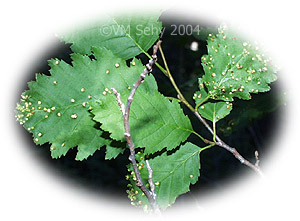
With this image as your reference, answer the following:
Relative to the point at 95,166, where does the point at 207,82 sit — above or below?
above

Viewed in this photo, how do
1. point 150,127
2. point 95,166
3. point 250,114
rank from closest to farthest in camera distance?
point 150,127 < point 250,114 < point 95,166

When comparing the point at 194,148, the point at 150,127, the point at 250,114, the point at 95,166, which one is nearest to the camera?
the point at 150,127

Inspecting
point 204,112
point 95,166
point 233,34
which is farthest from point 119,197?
point 233,34

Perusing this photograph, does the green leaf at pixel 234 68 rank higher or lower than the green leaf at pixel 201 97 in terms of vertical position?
higher

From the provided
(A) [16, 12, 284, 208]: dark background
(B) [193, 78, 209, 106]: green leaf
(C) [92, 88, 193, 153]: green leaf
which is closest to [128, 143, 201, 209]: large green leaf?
(C) [92, 88, 193, 153]: green leaf

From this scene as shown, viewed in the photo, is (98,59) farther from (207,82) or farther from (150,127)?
(207,82)

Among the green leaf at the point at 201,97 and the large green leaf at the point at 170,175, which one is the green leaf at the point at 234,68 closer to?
the green leaf at the point at 201,97

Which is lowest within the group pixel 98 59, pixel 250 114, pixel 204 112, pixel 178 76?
pixel 178 76

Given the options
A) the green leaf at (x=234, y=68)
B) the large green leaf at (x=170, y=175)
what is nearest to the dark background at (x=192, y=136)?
the green leaf at (x=234, y=68)
